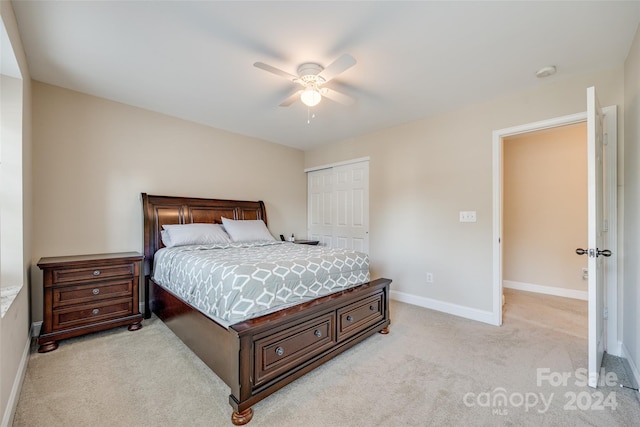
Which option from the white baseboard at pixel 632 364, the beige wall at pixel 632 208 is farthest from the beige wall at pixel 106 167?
the white baseboard at pixel 632 364

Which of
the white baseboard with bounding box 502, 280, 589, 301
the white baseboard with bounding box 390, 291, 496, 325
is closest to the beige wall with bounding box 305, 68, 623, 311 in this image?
the white baseboard with bounding box 390, 291, 496, 325

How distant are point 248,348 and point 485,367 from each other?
1.85 metres

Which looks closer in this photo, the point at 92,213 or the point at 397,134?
the point at 92,213

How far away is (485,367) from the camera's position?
2117mm

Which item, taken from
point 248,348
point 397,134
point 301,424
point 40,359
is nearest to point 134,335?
point 40,359

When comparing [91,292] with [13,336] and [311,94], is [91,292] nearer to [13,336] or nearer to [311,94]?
[13,336]

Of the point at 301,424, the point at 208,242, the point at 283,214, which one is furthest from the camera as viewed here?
the point at 283,214

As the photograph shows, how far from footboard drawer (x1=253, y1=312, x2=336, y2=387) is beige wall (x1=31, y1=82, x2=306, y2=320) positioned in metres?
2.49

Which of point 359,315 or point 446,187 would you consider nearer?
point 359,315

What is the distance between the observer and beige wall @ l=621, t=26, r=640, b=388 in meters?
1.90

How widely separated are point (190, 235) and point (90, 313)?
114 cm

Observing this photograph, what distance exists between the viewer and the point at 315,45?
2.06 meters

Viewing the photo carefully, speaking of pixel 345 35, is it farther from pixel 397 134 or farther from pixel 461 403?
pixel 461 403

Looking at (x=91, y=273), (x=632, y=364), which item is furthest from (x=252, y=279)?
(x=632, y=364)
